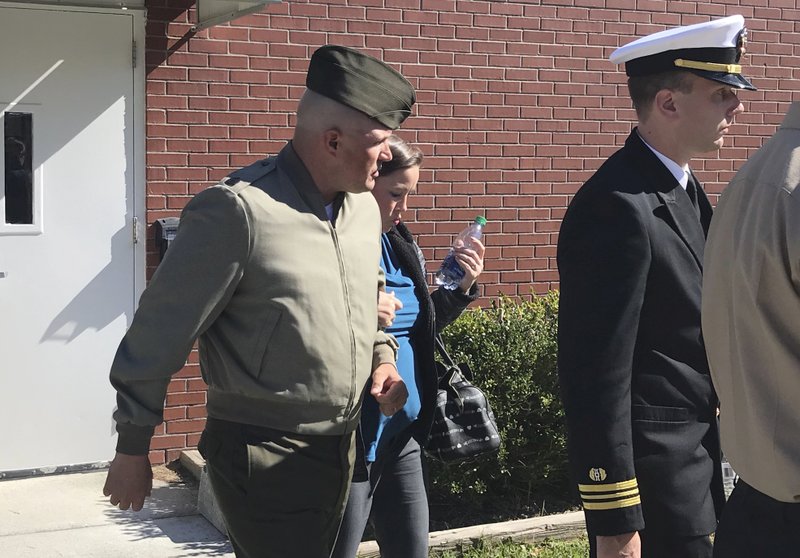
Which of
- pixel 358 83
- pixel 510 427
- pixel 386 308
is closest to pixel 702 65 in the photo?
pixel 358 83

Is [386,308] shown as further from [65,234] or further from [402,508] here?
[65,234]

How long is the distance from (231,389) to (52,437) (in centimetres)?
385

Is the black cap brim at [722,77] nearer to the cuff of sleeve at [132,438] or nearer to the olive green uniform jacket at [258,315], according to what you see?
the olive green uniform jacket at [258,315]

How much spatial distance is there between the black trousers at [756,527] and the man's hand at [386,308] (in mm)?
1245

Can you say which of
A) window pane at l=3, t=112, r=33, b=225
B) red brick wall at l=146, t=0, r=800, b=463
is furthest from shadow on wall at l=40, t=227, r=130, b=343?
window pane at l=3, t=112, r=33, b=225

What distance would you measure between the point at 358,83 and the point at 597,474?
47.7 inches

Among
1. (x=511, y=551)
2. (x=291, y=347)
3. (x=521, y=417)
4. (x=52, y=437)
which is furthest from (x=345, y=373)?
(x=52, y=437)

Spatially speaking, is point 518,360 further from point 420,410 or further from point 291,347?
point 291,347

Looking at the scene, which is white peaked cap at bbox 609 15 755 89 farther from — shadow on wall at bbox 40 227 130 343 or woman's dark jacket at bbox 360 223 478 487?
shadow on wall at bbox 40 227 130 343

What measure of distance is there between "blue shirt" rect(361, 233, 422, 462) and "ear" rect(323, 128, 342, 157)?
2.41 ft

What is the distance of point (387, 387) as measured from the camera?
10.9 feet

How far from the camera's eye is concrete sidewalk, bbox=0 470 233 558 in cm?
540

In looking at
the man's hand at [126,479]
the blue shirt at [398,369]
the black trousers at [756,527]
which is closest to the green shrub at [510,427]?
the blue shirt at [398,369]

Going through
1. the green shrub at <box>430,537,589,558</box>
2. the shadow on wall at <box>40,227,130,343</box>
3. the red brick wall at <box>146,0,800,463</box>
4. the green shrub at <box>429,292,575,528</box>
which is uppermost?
the red brick wall at <box>146,0,800,463</box>
